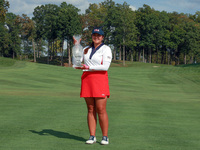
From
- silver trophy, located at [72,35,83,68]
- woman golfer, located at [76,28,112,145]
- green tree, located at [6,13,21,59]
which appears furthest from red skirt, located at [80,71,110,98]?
green tree, located at [6,13,21,59]

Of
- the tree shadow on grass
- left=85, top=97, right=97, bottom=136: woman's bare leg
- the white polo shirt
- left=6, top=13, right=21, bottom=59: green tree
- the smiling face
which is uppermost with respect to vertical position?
left=6, top=13, right=21, bottom=59: green tree

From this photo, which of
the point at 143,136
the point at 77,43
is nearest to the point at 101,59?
the point at 77,43

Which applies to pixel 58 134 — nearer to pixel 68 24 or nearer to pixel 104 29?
pixel 68 24

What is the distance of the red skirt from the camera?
6824 mm

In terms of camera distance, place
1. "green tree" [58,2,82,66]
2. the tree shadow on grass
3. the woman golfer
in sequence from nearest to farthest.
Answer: the woman golfer → the tree shadow on grass → "green tree" [58,2,82,66]

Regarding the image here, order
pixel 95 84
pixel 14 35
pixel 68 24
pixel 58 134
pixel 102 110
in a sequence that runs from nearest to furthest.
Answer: pixel 95 84
pixel 102 110
pixel 58 134
pixel 68 24
pixel 14 35

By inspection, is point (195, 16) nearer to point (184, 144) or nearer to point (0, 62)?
point (0, 62)

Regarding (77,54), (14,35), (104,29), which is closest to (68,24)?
(104,29)

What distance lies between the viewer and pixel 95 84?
22.5 feet

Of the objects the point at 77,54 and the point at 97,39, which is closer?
the point at 77,54

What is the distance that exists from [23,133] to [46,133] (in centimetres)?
52

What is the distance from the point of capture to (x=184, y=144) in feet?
22.6

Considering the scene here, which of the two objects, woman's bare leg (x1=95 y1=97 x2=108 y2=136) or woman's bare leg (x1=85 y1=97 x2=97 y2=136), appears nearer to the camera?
woman's bare leg (x1=95 y1=97 x2=108 y2=136)

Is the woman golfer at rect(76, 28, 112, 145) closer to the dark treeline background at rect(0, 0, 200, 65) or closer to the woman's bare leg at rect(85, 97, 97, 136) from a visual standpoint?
the woman's bare leg at rect(85, 97, 97, 136)
